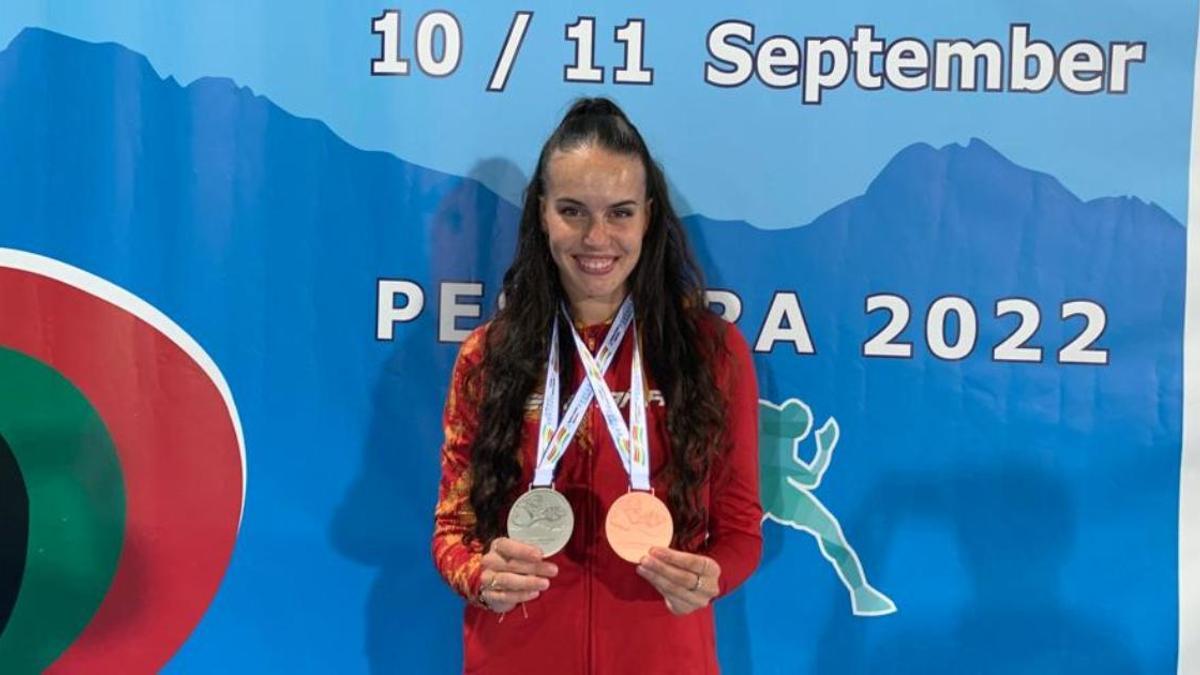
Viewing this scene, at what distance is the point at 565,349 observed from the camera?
68.6 inches

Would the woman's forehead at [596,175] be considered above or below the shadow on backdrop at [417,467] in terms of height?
above

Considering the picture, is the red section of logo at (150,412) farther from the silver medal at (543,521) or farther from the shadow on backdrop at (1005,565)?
the shadow on backdrop at (1005,565)

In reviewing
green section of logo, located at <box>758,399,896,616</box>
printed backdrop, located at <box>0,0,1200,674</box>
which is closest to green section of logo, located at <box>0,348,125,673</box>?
printed backdrop, located at <box>0,0,1200,674</box>

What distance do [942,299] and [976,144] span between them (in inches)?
12.6

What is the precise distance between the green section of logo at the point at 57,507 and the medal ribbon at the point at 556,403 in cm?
106

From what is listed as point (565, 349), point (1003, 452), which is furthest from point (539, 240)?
point (1003, 452)

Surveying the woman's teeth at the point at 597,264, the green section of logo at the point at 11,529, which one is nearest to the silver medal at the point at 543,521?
the woman's teeth at the point at 597,264

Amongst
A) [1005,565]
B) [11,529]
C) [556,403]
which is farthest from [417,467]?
[1005,565]

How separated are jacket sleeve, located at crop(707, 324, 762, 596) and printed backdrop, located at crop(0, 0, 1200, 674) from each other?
1.17 feet

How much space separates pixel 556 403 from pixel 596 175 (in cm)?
39

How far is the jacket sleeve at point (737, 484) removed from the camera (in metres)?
1.68

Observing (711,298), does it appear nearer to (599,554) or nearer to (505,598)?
(599,554)

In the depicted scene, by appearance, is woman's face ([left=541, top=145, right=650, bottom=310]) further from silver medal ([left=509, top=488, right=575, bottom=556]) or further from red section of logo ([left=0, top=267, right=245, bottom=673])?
red section of logo ([left=0, top=267, right=245, bottom=673])

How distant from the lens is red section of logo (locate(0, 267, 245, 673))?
2.14 m
